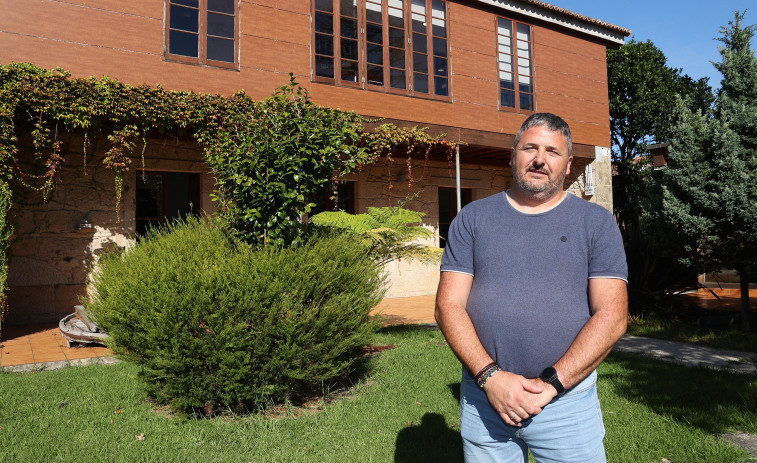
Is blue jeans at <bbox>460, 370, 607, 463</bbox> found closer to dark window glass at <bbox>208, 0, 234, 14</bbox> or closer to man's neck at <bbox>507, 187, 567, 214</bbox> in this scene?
man's neck at <bbox>507, 187, 567, 214</bbox>

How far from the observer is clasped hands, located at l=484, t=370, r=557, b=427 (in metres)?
1.61

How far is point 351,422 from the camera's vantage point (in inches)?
143

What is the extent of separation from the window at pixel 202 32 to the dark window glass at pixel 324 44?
5.13ft

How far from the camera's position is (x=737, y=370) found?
15.9 feet

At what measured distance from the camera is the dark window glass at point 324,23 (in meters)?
9.44

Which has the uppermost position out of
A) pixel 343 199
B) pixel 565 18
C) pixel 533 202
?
pixel 565 18

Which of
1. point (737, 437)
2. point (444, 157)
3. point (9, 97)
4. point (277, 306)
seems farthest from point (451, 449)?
point (444, 157)

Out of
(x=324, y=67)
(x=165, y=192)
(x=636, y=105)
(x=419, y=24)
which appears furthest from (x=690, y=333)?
(x=636, y=105)

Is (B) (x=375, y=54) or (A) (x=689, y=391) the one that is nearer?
(A) (x=689, y=391)

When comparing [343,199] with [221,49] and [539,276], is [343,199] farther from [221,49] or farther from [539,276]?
[539,276]

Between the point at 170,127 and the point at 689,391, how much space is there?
24.1 feet

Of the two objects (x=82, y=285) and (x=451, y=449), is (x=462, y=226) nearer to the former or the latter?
(x=451, y=449)

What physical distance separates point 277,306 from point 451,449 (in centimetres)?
156

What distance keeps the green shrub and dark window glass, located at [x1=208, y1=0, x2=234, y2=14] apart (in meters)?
5.93
